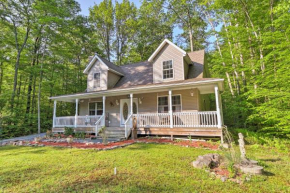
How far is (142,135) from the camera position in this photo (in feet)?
34.1

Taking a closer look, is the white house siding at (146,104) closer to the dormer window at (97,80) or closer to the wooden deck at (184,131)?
A: the dormer window at (97,80)

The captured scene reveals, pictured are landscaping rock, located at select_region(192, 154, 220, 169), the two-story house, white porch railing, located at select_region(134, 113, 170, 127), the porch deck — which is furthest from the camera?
white porch railing, located at select_region(134, 113, 170, 127)

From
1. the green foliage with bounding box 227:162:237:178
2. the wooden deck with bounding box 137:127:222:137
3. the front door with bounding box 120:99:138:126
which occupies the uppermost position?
the front door with bounding box 120:99:138:126

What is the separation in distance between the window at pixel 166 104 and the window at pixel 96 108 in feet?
17.1

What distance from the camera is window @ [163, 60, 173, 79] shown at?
1121 centimetres

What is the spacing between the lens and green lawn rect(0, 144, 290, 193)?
3484 millimetres

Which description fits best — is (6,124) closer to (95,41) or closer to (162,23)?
(95,41)

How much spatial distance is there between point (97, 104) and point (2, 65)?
11.8 metres

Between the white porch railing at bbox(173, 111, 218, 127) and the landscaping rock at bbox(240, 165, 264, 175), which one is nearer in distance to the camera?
the landscaping rock at bbox(240, 165, 264, 175)

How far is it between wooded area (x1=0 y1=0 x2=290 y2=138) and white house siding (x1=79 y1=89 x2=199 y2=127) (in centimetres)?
330

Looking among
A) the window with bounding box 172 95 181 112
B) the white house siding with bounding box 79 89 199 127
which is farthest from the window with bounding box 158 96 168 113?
the window with bounding box 172 95 181 112

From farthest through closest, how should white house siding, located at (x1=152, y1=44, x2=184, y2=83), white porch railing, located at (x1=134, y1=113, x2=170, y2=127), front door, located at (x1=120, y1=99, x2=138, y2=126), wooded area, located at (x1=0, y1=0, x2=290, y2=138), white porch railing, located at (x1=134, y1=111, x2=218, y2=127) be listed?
front door, located at (x1=120, y1=99, x2=138, y2=126)
white house siding, located at (x1=152, y1=44, x2=184, y2=83)
white porch railing, located at (x1=134, y1=113, x2=170, y2=127)
white porch railing, located at (x1=134, y1=111, x2=218, y2=127)
wooded area, located at (x1=0, y1=0, x2=290, y2=138)

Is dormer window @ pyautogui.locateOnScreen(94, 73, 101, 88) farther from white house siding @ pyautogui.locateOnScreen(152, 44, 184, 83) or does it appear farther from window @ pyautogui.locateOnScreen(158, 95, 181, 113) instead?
window @ pyautogui.locateOnScreen(158, 95, 181, 113)

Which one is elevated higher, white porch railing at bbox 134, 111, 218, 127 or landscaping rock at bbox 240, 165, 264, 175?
white porch railing at bbox 134, 111, 218, 127
